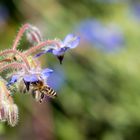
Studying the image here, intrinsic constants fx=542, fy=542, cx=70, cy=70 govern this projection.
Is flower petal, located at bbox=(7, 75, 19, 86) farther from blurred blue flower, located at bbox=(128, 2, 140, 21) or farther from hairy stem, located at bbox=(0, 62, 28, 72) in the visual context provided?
blurred blue flower, located at bbox=(128, 2, 140, 21)

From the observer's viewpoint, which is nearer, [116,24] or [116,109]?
[116,109]

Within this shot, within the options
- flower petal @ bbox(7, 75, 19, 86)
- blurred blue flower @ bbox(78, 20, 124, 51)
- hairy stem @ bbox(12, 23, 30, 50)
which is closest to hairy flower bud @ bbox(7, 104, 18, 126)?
flower petal @ bbox(7, 75, 19, 86)

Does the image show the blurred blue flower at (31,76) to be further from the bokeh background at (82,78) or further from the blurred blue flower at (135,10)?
the blurred blue flower at (135,10)

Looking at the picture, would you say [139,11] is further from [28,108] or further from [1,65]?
[1,65]

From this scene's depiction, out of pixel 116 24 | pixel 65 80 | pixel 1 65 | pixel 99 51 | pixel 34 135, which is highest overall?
pixel 116 24

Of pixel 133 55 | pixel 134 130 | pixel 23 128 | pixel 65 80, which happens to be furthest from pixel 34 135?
pixel 133 55

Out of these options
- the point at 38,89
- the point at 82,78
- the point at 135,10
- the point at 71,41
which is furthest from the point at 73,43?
the point at 135,10
